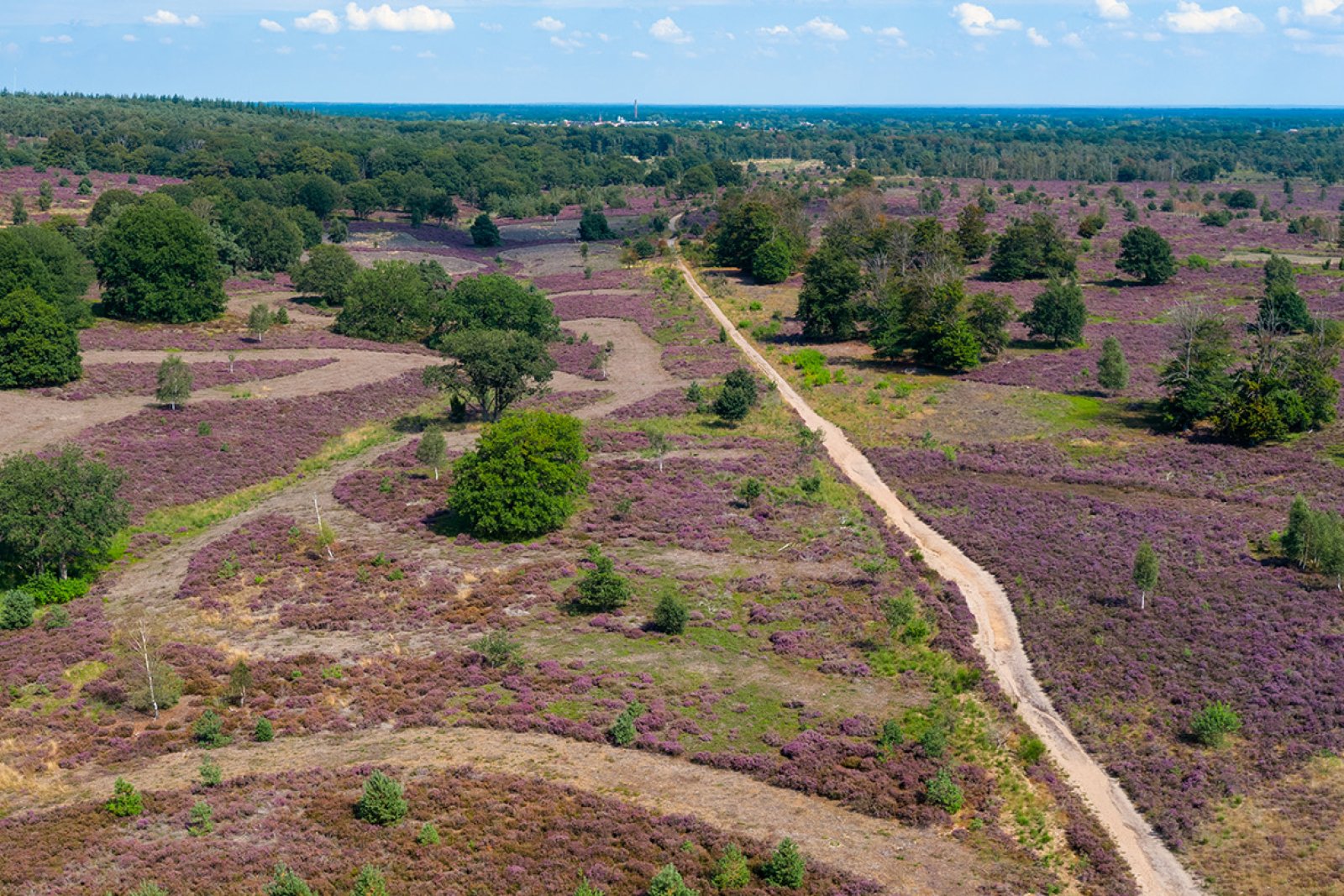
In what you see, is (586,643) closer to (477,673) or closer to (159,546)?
(477,673)

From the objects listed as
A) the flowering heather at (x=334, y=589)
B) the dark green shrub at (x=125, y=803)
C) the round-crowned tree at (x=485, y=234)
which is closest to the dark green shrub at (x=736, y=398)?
the flowering heather at (x=334, y=589)

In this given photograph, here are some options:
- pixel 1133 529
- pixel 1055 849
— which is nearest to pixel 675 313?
pixel 1133 529

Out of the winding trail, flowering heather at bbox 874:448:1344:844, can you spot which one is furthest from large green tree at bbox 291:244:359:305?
flowering heather at bbox 874:448:1344:844

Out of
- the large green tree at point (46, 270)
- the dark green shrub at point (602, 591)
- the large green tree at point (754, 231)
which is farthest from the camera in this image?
the large green tree at point (754, 231)

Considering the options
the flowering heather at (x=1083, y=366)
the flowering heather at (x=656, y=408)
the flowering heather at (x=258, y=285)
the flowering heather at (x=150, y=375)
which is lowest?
the flowering heather at (x=656, y=408)

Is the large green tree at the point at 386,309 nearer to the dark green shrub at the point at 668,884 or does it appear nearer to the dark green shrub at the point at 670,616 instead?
the dark green shrub at the point at 670,616

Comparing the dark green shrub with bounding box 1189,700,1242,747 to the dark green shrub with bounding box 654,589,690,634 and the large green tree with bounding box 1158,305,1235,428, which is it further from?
the large green tree with bounding box 1158,305,1235,428
